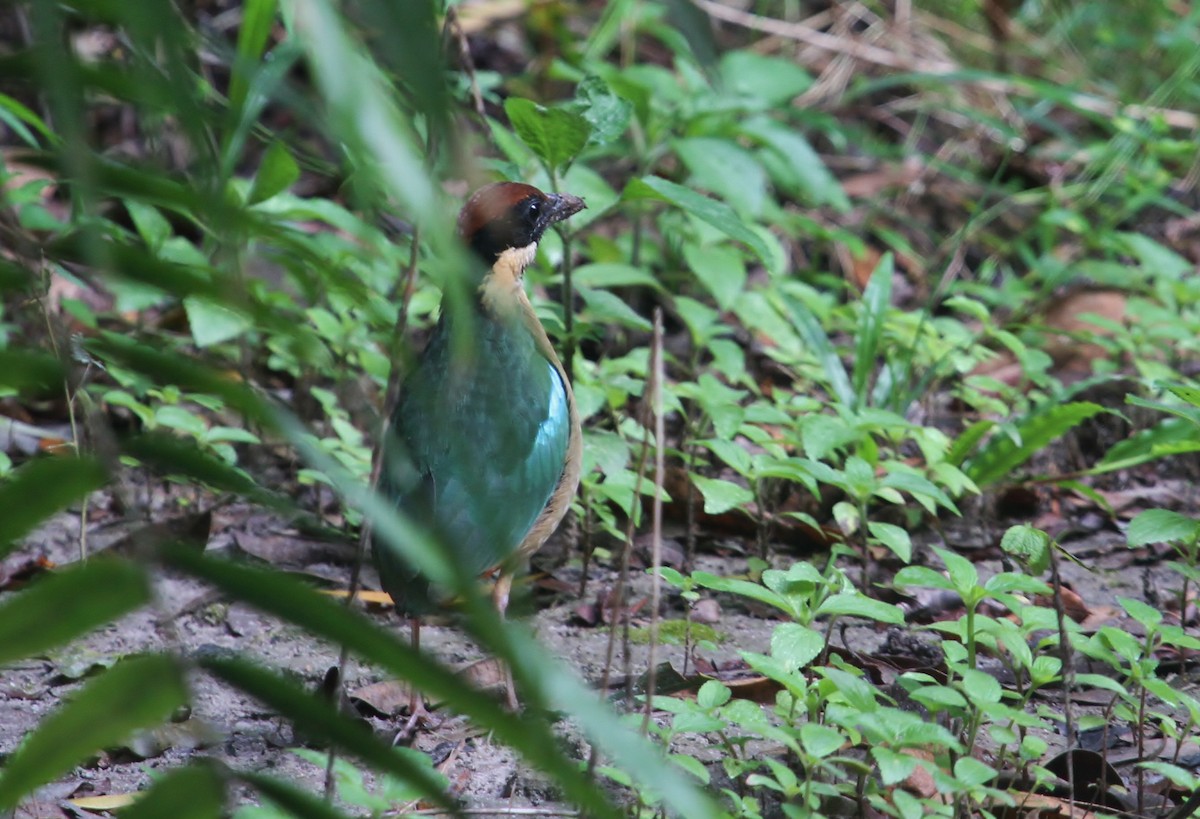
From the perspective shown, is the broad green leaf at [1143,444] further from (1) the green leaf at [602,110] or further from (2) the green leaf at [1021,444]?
(1) the green leaf at [602,110]

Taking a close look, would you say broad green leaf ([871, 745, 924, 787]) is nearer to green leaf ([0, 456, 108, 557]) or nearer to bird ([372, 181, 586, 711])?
bird ([372, 181, 586, 711])

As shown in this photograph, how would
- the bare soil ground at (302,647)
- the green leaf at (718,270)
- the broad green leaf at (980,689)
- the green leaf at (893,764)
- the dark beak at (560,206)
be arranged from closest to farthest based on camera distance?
1. the green leaf at (893,764)
2. the broad green leaf at (980,689)
3. the bare soil ground at (302,647)
4. the dark beak at (560,206)
5. the green leaf at (718,270)

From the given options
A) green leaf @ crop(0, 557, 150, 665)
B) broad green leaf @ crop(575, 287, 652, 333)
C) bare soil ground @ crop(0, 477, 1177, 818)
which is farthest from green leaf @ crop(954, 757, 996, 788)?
broad green leaf @ crop(575, 287, 652, 333)

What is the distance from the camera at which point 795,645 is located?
2570 millimetres

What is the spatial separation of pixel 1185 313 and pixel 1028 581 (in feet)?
10.7

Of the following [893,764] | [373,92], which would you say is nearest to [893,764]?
[893,764]

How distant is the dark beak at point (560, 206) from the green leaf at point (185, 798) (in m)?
2.86

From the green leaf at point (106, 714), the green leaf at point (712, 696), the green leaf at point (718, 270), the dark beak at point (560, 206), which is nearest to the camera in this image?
the green leaf at point (106, 714)

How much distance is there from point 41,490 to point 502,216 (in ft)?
8.98

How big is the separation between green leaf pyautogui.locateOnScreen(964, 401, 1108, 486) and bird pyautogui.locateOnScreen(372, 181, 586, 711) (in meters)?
1.43

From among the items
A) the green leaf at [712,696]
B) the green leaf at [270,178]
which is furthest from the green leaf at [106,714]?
the green leaf at [270,178]

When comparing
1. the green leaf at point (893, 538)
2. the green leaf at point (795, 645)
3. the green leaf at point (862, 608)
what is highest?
the green leaf at point (893, 538)

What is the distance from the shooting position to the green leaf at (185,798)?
1.08m

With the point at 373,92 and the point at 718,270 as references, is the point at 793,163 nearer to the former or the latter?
the point at 718,270
